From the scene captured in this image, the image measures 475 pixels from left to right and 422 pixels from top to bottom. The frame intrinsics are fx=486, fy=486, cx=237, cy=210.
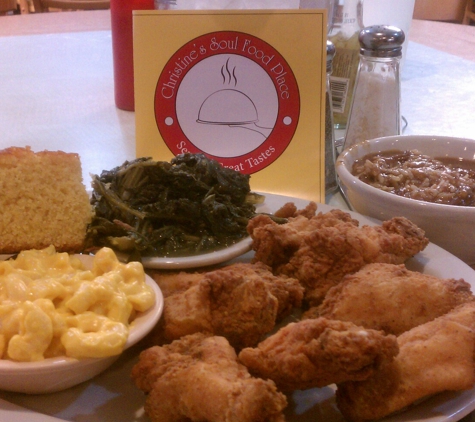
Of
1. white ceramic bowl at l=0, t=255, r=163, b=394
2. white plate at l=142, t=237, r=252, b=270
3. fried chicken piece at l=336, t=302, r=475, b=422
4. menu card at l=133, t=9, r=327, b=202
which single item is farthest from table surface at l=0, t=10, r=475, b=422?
fried chicken piece at l=336, t=302, r=475, b=422

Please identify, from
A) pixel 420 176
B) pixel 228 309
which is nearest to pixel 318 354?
pixel 228 309

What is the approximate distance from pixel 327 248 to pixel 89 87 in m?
3.09

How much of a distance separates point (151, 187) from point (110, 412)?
115 cm

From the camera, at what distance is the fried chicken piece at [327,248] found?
1.71m

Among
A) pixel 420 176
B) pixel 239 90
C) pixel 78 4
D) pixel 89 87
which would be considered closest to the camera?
pixel 420 176

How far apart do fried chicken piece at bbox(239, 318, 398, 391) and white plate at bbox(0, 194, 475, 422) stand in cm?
14

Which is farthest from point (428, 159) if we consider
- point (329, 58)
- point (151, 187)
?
point (151, 187)

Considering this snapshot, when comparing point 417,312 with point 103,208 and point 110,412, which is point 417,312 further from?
point 103,208

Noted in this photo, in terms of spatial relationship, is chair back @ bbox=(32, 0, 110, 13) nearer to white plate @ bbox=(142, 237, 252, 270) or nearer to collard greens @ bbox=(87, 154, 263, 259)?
collard greens @ bbox=(87, 154, 263, 259)

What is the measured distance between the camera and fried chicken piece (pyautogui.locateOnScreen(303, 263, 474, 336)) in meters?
1.49

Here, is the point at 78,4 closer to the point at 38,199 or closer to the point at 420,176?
the point at 38,199

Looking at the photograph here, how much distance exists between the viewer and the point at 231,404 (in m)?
1.12

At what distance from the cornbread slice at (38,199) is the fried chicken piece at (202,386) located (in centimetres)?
70

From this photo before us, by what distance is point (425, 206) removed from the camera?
1.87 meters
